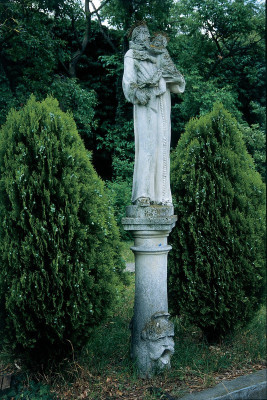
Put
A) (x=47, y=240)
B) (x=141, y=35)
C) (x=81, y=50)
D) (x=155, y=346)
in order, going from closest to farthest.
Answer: (x=47, y=240) → (x=155, y=346) → (x=141, y=35) → (x=81, y=50)

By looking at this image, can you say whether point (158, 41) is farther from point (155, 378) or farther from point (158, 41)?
point (155, 378)

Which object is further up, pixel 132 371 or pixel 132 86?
pixel 132 86

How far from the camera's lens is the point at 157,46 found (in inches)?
Answer: 155

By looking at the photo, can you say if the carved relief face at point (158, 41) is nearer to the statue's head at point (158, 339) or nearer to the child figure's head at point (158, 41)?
the child figure's head at point (158, 41)

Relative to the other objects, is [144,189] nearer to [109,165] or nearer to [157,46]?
[157,46]

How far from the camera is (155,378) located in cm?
369

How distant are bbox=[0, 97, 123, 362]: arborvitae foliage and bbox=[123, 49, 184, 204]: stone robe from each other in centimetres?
58

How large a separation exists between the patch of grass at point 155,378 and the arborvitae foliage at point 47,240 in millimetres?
329

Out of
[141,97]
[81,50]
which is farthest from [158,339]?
[81,50]

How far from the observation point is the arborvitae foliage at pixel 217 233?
13.7ft

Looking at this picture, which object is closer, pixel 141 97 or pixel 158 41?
pixel 141 97

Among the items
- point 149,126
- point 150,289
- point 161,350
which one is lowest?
point 161,350

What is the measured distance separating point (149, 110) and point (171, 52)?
483 inches

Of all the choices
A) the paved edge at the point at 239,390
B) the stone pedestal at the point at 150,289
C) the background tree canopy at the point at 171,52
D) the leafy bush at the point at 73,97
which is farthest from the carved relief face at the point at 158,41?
the background tree canopy at the point at 171,52
